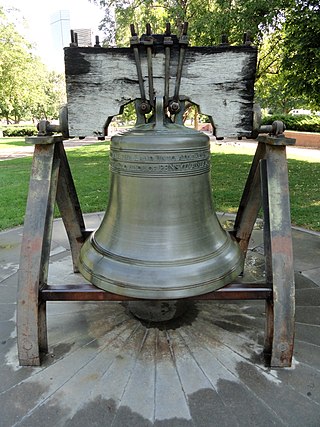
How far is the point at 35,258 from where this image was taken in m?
2.33

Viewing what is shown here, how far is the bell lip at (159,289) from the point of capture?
1986mm

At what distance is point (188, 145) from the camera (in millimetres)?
2068

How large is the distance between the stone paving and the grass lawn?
2.97m

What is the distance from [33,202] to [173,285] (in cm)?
113

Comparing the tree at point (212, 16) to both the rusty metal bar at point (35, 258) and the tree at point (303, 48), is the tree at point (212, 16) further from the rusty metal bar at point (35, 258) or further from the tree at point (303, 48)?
the rusty metal bar at point (35, 258)

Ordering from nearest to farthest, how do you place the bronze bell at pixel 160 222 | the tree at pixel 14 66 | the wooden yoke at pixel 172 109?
the bronze bell at pixel 160 222
the wooden yoke at pixel 172 109
the tree at pixel 14 66

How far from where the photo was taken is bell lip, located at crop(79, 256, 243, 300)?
1.99m

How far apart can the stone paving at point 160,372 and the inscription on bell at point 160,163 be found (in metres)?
1.21

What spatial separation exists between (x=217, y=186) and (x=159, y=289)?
6088 millimetres

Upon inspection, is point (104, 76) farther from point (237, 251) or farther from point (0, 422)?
point (0, 422)

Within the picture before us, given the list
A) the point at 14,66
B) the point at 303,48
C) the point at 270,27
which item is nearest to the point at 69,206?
the point at 303,48

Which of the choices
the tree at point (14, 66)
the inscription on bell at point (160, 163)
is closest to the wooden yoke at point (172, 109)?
the inscription on bell at point (160, 163)

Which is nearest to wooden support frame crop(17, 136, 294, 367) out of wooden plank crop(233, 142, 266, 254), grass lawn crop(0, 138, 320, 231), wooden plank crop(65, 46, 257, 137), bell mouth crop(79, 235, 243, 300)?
bell mouth crop(79, 235, 243, 300)

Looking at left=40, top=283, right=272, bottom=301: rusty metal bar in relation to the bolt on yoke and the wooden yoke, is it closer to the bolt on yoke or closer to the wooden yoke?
the wooden yoke
